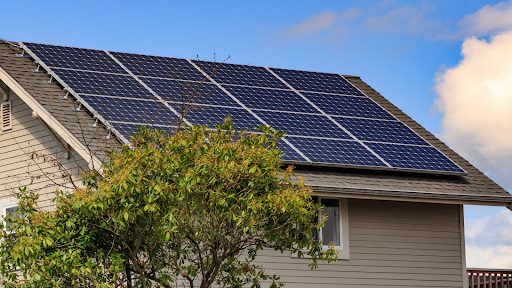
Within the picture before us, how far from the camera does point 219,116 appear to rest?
26922 millimetres

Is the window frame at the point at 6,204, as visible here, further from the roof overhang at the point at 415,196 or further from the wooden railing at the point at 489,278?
the wooden railing at the point at 489,278

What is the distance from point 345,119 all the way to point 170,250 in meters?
10.4

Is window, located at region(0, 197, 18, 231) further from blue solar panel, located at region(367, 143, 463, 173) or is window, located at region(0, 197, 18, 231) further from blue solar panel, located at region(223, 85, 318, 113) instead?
blue solar panel, located at region(367, 143, 463, 173)

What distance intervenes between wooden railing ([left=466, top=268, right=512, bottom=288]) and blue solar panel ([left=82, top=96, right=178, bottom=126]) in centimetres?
873

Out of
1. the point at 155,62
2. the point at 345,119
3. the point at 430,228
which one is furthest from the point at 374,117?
the point at 155,62

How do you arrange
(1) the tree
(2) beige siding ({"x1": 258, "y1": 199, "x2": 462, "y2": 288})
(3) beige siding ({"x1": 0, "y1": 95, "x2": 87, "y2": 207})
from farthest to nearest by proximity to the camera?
(2) beige siding ({"x1": 258, "y1": 199, "x2": 462, "y2": 288})
(3) beige siding ({"x1": 0, "y1": 95, "x2": 87, "y2": 207})
(1) the tree

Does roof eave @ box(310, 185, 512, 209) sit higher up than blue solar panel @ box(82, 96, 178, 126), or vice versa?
blue solar panel @ box(82, 96, 178, 126)

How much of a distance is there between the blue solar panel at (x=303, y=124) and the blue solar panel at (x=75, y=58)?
3780 mm

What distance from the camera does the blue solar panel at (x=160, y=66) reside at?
95.0ft

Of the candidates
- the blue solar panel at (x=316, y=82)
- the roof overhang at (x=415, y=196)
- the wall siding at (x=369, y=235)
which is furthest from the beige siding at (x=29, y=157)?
the blue solar panel at (x=316, y=82)

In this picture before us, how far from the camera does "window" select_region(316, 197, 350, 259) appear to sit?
27.1m

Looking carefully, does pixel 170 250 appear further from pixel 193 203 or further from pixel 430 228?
pixel 430 228

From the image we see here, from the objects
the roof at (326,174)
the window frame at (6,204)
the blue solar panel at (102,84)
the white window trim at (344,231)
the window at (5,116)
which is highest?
the blue solar panel at (102,84)

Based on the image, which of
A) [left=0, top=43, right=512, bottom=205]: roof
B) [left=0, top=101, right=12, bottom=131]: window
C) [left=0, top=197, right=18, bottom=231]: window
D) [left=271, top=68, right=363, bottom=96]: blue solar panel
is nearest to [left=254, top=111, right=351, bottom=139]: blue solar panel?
[left=0, top=43, right=512, bottom=205]: roof
